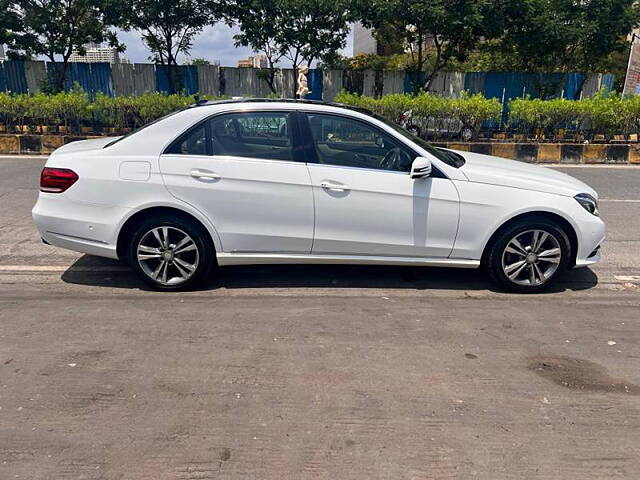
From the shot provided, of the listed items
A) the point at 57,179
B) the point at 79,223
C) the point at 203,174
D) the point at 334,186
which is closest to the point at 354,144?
the point at 334,186

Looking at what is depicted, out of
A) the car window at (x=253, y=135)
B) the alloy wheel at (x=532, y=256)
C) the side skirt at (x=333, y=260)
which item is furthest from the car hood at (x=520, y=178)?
the car window at (x=253, y=135)

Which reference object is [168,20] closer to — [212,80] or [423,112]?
[212,80]

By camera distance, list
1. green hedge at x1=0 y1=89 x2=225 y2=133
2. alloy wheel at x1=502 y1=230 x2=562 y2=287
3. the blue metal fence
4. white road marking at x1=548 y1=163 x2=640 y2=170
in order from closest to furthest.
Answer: alloy wheel at x1=502 y1=230 x2=562 y2=287 < white road marking at x1=548 y1=163 x2=640 y2=170 < green hedge at x1=0 y1=89 x2=225 y2=133 < the blue metal fence

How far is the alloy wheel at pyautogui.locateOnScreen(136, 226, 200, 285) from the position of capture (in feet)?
15.7

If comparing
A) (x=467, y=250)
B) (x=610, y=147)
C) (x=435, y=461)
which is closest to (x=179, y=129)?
(x=467, y=250)

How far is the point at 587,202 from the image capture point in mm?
4941

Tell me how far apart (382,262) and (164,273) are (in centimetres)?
193

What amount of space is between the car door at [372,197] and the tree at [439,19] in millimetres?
11506

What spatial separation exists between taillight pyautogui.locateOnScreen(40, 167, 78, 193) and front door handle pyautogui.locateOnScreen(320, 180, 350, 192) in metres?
2.14

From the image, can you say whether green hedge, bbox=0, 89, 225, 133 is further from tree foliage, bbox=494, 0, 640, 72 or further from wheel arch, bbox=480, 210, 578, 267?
tree foliage, bbox=494, 0, 640, 72

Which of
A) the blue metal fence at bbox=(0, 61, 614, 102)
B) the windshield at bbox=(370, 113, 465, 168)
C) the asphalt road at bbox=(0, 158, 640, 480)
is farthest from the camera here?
the blue metal fence at bbox=(0, 61, 614, 102)

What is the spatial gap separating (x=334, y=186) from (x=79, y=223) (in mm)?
2234

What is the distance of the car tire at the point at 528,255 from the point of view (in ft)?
15.9

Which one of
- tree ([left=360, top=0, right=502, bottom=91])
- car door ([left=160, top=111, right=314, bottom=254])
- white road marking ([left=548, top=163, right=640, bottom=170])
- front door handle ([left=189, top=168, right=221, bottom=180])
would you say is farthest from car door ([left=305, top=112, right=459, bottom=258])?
tree ([left=360, top=0, right=502, bottom=91])
